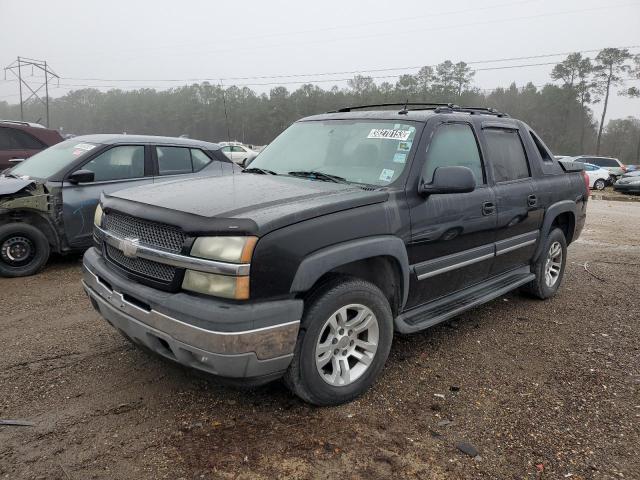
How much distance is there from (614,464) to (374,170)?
2224mm

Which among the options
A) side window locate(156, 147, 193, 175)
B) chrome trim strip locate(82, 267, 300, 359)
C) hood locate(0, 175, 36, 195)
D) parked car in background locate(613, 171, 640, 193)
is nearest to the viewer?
chrome trim strip locate(82, 267, 300, 359)

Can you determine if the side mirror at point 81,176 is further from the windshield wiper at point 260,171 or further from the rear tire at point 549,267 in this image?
the rear tire at point 549,267

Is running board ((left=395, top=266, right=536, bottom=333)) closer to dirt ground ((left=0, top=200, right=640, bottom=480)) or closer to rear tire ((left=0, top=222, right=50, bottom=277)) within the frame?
dirt ground ((left=0, top=200, right=640, bottom=480))

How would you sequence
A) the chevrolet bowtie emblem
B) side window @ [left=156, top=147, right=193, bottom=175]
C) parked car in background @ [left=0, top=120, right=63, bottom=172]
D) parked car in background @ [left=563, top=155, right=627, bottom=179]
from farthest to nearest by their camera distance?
parked car in background @ [left=563, top=155, right=627, bottom=179] → parked car in background @ [left=0, top=120, right=63, bottom=172] → side window @ [left=156, top=147, right=193, bottom=175] → the chevrolet bowtie emblem

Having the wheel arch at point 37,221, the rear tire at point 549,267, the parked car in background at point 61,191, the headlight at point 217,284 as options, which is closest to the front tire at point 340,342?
the headlight at point 217,284

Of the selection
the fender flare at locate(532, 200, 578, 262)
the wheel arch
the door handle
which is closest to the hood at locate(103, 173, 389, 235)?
the door handle

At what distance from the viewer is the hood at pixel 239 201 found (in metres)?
2.52

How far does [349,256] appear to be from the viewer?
280 centimetres

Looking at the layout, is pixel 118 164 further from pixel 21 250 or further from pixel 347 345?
pixel 347 345

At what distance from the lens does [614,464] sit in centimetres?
255

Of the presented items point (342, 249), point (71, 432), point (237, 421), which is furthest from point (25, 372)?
point (342, 249)

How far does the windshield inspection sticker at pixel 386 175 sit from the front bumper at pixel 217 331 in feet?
3.94

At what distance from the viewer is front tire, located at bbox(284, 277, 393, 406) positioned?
8.93ft

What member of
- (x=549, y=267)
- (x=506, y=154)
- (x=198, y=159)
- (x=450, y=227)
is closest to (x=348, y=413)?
(x=450, y=227)
